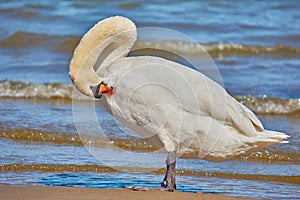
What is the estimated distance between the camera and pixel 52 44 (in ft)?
49.1

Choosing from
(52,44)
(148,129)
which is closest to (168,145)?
(148,129)

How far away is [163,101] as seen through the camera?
6023 mm

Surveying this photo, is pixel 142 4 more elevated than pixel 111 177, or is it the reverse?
pixel 142 4

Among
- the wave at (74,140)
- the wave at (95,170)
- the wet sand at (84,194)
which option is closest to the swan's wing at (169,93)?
the wet sand at (84,194)

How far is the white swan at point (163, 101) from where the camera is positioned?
19.7 ft

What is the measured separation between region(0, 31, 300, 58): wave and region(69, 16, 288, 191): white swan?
811 cm

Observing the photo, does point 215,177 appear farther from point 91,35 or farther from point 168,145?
point 91,35

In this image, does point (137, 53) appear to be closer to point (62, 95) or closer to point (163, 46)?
point (163, 46)

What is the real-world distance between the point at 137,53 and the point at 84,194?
8.82 metres

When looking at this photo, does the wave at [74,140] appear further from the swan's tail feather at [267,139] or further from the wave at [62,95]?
the wave at [62,95]

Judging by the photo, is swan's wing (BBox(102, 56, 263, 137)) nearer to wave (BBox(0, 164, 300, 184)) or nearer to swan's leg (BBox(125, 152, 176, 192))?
swan's leg (BBox(125, 152, 176, 192))

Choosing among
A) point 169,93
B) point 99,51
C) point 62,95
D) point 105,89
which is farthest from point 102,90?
point 62,95

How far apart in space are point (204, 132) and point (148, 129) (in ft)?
1.42

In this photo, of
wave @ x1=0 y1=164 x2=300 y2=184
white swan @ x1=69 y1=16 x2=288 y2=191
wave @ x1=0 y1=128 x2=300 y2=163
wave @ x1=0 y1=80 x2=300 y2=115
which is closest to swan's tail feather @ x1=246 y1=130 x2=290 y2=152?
white swan @ x1=69 y1=16 x2=288 y2=191
